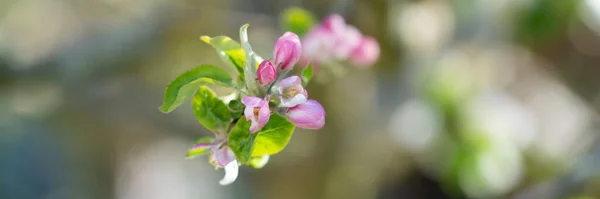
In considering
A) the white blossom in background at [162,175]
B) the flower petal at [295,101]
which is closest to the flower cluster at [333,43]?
Answer: the flower petal at [295,101]

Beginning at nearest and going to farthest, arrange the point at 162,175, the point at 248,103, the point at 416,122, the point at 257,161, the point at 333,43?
1. the point at 248,103
2. the point at 257,161
3. the point at 333,43
4. the point at 416,122
5. the point at 162,175

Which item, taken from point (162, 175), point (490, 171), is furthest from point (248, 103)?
point (162, 175)

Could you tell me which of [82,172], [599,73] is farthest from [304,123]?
[599,73]

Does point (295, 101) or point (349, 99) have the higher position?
point (295, 101)

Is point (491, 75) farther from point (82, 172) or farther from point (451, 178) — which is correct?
point (82, 172)

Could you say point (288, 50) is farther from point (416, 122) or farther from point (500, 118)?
point (500, 118)
